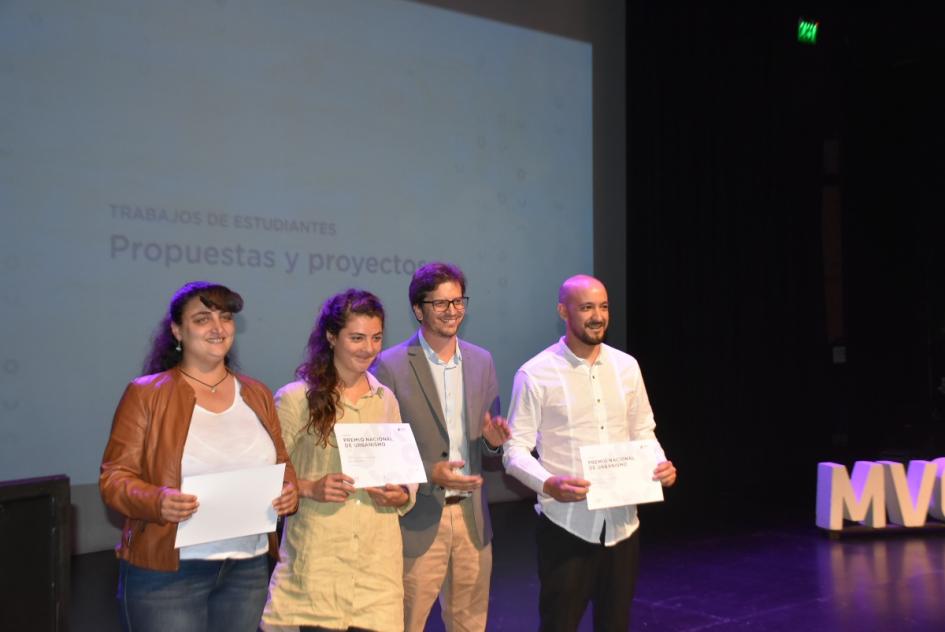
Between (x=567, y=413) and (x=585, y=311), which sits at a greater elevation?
(x=585, y=311)

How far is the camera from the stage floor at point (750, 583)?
165 inches

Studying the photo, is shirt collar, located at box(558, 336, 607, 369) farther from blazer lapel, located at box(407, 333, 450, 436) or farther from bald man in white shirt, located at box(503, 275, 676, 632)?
blazer lapel, located at box(407, 333, 450, 436)

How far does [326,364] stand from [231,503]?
524 millimetres

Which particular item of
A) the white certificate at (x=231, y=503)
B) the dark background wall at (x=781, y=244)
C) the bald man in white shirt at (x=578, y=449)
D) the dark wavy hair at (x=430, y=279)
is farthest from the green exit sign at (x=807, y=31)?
the white certificate at (x=231, y=503)

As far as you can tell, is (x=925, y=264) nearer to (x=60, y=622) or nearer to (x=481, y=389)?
(x=481, y=389)

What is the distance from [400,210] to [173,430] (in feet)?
13.0

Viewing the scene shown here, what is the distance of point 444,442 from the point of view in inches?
113

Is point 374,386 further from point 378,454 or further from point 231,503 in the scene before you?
point 231,503

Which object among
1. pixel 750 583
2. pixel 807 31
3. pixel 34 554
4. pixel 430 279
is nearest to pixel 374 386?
pixel 430 279

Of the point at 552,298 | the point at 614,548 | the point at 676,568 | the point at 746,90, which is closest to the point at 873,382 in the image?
the point at 746,90

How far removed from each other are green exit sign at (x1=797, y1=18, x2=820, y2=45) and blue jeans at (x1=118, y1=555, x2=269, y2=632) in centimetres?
819

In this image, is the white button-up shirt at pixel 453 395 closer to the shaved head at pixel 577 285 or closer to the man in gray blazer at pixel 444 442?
the man in gray blazer at pixel 444 442

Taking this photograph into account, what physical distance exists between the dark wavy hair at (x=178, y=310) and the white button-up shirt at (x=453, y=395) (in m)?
0.84

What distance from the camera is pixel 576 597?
2725mm
